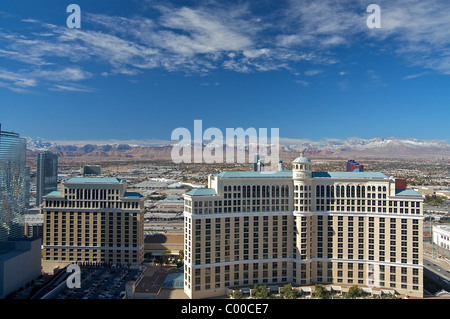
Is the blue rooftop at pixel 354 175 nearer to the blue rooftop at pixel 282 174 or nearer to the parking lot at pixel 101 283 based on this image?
the blue rooftop at pixel 282 174

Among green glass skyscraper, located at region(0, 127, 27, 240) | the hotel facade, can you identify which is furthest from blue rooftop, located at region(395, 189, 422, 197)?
green glass skyscraper, located at region(0, 127, 27, 240)

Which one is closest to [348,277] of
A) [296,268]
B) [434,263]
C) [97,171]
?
[296,268]

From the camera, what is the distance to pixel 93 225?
49000 mm

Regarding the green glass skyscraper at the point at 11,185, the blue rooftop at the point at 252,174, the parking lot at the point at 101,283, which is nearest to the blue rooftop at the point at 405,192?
the blue rooftop at the point at 252,174

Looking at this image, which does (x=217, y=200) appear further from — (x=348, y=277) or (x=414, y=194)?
(x=414, y=194)

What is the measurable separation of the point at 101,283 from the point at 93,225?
998 centimetres

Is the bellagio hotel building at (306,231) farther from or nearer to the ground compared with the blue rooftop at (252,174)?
nearer to the ground

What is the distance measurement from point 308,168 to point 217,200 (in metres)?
11.9

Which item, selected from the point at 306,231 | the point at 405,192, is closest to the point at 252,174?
the point at 306,231

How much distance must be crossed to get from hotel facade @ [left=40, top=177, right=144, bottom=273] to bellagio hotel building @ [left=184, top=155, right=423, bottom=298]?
1391 cm

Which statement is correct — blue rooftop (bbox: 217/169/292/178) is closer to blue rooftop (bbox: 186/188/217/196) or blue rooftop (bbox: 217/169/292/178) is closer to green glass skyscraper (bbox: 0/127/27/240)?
blue rooftop (bbox: 186/188/217/196)

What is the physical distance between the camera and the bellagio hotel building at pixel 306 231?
3759 cm

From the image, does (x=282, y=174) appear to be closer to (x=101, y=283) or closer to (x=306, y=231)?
(x=306, y=231)

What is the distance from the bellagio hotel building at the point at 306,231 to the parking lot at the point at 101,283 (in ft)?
30.9
